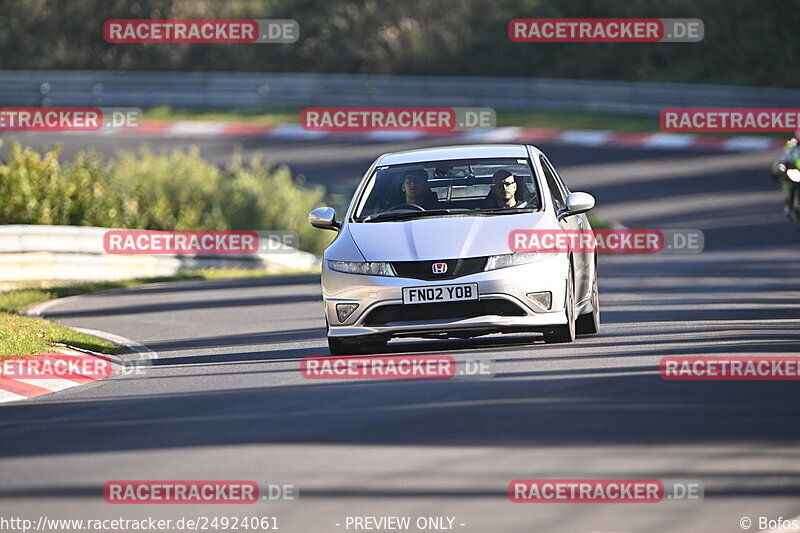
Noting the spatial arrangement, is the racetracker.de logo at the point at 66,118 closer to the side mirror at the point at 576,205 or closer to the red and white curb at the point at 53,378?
the red and white curb at the point at 53,378

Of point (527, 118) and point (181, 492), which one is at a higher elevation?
point (527, 118)

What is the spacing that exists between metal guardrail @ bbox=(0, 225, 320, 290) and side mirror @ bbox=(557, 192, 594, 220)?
10.4 m

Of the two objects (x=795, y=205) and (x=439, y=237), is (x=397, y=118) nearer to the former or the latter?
(x=795, y=205)

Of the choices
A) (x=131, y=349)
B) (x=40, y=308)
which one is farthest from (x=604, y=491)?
(x=40, y=308)

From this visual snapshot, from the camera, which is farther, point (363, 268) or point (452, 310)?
point (363, 268)

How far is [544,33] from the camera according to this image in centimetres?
4578

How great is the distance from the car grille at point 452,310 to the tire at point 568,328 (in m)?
0.51

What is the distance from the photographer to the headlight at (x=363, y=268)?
1181 cm

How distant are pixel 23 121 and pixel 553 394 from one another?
35.7 meters

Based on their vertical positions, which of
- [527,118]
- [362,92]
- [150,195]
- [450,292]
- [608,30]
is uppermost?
[608,30]

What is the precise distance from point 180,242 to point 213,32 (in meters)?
27.3

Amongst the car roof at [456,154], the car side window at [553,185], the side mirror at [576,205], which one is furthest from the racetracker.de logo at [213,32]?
the side mirror at [576,205]

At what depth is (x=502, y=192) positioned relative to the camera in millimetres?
12727

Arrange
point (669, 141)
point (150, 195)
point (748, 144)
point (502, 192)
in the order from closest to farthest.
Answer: point (502, 192)
point (150, 195)
point (748, 144)
point (669, 141)
